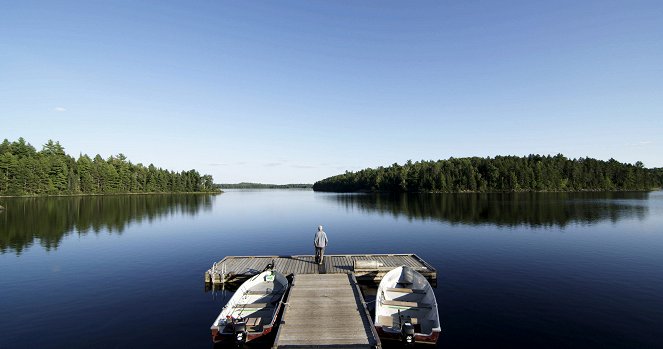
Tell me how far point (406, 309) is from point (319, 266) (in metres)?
10.0

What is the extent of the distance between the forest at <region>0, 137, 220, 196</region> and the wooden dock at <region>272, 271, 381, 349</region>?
161405mm

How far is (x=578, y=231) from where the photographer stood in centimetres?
4966

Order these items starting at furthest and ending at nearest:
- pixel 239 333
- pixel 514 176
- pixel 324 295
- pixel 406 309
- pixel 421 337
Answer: pixel 514 176
pixel 324 295
pixel 406 309
pixel 421 337
pixel 239 333

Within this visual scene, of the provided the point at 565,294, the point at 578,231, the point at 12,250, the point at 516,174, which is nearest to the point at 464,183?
the point at 516,174

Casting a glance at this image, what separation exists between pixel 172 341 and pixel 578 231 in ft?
180

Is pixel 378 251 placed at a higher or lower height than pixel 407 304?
lower

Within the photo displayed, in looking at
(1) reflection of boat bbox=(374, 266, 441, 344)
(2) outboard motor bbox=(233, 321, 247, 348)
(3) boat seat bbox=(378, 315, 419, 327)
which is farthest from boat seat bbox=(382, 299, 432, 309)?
(2) outboard motor bbox=(233, 321, 247, 348)

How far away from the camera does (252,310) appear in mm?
19516

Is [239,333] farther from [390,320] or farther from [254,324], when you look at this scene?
[390,320]

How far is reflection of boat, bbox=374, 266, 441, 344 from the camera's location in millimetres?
16109

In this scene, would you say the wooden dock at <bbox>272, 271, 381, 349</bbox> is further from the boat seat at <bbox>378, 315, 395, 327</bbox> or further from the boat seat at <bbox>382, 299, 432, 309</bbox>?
the boat seat at <bbox>382, 299, 432, 309</bbox>

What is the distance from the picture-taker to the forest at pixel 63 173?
5157 inches

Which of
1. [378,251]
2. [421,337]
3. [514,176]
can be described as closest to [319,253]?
[378,251]

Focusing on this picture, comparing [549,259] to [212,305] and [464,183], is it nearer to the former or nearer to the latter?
[212,305]
